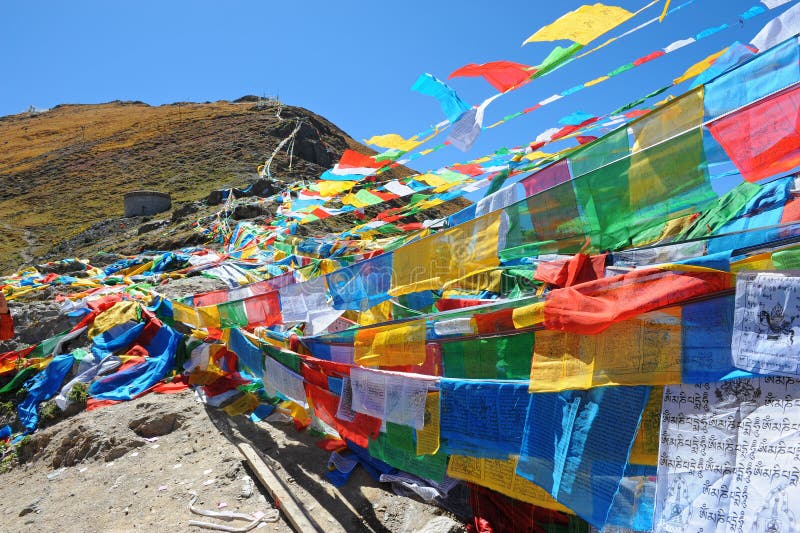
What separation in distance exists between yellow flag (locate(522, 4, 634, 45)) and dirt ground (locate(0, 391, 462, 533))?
12.8 ft

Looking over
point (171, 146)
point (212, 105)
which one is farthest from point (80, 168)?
point (212, 105)

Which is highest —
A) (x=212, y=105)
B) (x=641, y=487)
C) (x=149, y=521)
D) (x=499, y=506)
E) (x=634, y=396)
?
(x=212, y=105)

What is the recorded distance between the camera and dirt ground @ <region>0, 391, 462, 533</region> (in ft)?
16.0

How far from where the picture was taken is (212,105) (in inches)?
3145

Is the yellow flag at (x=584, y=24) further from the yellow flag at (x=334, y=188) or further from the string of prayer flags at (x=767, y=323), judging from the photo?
the yellow flag at (x=334, y=188)

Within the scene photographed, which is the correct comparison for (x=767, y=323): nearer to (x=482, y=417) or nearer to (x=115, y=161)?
(x=482, y=417)

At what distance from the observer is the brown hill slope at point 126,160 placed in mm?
41750

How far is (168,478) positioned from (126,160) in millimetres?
59162

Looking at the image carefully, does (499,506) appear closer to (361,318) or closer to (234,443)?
(361,318)

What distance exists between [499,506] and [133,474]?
4325 millimetres

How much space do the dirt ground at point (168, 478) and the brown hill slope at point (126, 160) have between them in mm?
28249

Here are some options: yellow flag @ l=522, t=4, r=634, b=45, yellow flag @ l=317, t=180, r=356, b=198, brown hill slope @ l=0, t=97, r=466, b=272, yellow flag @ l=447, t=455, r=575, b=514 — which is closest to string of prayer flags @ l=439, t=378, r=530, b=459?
yellow flag @ l=447, t=455, r=575, b=514

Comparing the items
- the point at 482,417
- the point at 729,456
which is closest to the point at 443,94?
the point at 482,417

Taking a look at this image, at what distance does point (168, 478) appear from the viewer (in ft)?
19.1
